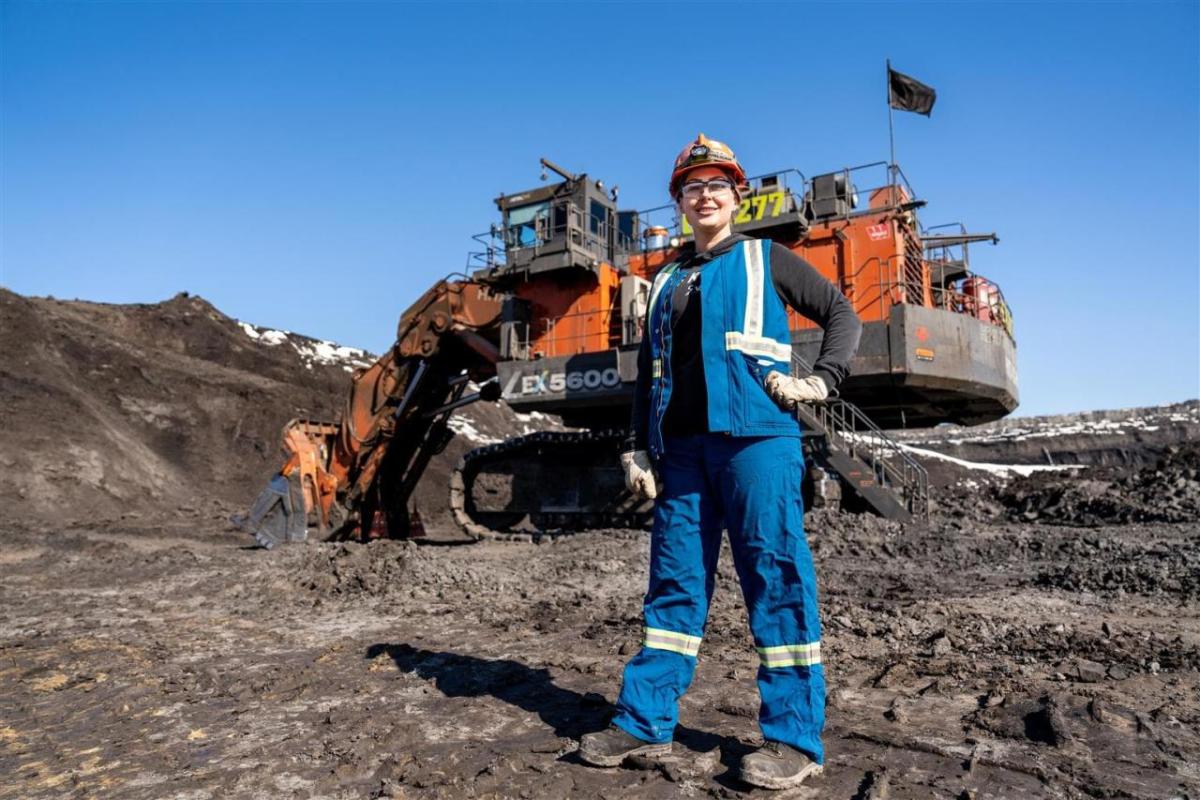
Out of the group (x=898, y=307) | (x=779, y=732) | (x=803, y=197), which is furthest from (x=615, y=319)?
(x=779, y=732)

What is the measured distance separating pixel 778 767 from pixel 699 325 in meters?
1.48

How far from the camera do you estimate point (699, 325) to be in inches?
117

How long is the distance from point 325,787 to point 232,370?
28482 mm

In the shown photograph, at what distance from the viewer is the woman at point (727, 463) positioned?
102 inches

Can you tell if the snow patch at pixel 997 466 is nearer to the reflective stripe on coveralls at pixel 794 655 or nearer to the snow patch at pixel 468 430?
the snow patch at pixel 468 430

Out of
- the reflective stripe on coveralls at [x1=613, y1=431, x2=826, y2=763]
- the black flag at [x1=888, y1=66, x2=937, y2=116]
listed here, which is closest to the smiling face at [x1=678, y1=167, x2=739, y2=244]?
the reflective stripe on coveralls at [x1=613, y1=431, x2=826, y2=763]

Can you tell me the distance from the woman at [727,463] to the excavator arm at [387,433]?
9.34 meters

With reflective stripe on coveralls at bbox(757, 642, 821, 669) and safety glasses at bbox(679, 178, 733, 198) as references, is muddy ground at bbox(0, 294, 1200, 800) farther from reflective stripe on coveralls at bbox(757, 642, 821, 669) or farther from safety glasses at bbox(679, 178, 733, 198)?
safety glasses at bbox(679, 178, 733, 198)

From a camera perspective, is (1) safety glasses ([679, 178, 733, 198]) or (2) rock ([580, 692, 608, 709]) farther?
(2) rock ([580, 692, 608, 709])

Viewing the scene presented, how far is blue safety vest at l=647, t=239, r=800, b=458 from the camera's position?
2.73 metres

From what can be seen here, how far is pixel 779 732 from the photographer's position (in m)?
2.51

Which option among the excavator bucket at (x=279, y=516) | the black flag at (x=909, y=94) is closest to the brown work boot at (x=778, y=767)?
the excavator bucket at (x=279, y=516)

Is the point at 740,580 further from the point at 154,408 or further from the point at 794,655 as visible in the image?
the point at 154,408

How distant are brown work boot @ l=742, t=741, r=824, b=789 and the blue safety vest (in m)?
0.98
